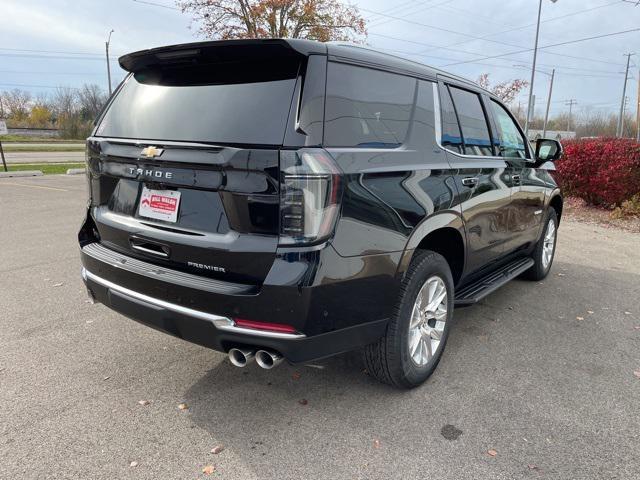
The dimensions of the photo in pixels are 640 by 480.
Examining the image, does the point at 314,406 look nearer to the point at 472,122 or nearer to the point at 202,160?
the point at 202,160

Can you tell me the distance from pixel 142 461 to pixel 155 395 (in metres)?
0.59

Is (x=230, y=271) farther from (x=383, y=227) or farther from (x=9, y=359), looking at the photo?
(x=9, y=359)

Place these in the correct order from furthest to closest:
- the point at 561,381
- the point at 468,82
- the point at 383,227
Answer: the point at 468,82
the point at 561,381
the point at 383,227

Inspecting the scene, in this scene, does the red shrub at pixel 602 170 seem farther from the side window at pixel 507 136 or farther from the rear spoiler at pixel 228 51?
the rear spoiler at pixel 228 51

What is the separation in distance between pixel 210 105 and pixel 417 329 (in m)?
1.73

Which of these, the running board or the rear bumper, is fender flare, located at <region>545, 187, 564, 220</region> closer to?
the running board

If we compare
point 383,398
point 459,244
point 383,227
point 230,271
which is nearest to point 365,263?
Answer: point 383,227

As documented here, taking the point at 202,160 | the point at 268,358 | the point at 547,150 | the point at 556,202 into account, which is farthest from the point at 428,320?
the point at 556,202

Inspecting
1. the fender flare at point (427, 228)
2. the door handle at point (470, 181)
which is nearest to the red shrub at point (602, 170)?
the door handle at point (470, 181)

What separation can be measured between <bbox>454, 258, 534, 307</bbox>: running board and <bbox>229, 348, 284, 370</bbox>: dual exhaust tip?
1572 millimetres

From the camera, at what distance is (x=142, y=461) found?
224 cm

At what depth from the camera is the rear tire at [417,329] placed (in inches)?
103

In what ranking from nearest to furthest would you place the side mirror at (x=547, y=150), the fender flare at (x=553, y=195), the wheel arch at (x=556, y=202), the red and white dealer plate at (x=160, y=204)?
the red and white dealer plate at (x=160, y=204)
the side mirror at (x=547, y=150)
the fender flare at (x=553, y=195)
the wheel arch at (x=556, y=202)

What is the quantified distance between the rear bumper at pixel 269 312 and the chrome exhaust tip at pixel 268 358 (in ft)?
0.16
